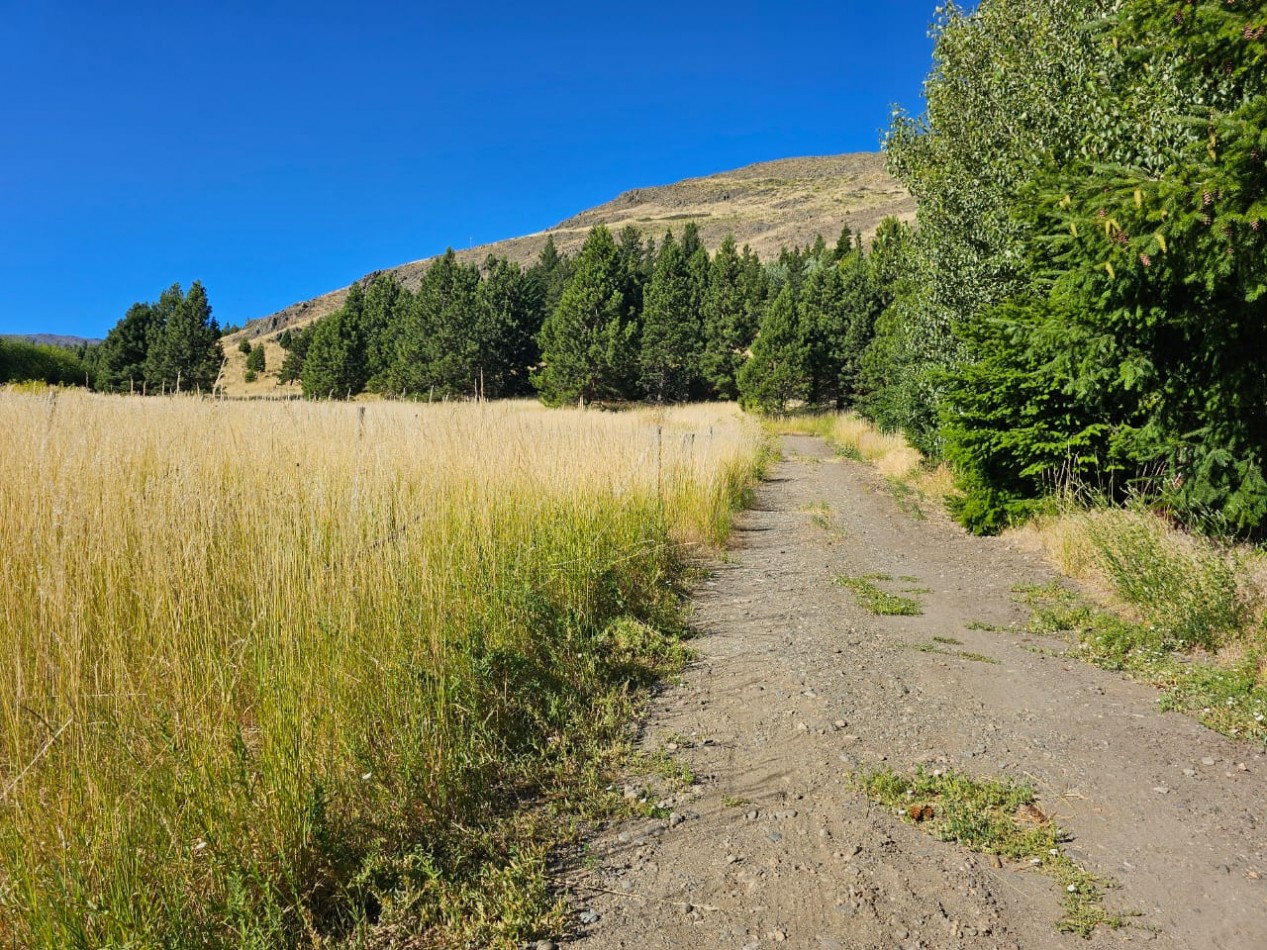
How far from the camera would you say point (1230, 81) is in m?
5.93

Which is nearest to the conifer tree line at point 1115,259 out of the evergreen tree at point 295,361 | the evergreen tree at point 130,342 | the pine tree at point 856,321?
the pine tree at point 856,321

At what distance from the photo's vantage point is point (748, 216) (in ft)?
501

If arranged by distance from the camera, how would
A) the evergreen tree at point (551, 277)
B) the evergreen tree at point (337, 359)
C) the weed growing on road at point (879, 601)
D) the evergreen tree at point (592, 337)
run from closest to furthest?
the weed growing on road at point (879, 601)
the evergreen tree at point (592, 337)
the evergreen tree at point (337, 359)
the evergreen tree at point (551, 277)

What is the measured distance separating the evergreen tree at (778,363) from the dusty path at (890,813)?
3444cm

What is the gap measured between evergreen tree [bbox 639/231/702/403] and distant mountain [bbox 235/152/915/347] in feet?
227

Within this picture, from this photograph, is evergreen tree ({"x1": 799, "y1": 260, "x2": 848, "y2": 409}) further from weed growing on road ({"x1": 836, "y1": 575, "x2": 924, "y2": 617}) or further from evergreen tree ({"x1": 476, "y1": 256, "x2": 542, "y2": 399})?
weed growing on road ({"x1": 836, "y1": 575, "x2": 924, "y2": 617})

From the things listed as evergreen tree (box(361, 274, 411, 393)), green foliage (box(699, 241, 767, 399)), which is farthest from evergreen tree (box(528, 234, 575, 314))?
green foliage (box(699, 241, 767, 399))

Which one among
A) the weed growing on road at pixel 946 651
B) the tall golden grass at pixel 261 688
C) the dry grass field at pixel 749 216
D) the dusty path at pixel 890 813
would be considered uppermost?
the dry grass field at pixel 749 216

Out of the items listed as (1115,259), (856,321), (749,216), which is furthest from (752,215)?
(1115,259)

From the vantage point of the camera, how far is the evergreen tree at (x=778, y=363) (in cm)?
3925

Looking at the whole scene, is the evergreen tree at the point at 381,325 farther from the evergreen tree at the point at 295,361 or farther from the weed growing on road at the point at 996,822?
the weed growing on road at the point at 996,822

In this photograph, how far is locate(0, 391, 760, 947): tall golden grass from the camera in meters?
2.03

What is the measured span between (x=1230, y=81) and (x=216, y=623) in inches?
342

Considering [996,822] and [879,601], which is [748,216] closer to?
[879,601]
